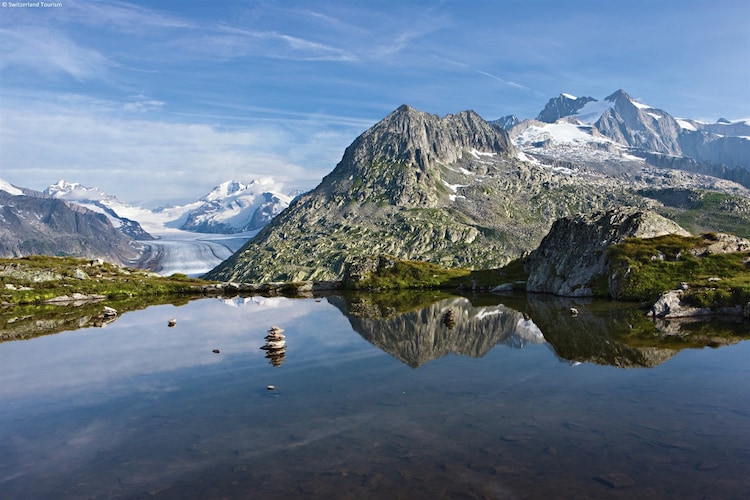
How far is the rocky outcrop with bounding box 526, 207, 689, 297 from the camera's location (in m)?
99.8

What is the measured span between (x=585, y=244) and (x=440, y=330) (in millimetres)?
61945

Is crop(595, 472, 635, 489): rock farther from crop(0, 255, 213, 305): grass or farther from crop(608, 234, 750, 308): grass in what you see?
crop(0, 255, 213, 305): grass

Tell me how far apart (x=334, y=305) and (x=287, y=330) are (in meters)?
32.7

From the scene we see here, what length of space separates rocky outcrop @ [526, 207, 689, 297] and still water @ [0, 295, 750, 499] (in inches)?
1755

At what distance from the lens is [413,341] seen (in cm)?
5394

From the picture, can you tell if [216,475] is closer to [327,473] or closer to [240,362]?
[327,473]

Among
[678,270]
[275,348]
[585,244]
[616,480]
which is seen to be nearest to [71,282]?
[275,348]

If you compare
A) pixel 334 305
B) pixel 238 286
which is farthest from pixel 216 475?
pixel 238 286

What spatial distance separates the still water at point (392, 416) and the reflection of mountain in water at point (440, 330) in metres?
0.51

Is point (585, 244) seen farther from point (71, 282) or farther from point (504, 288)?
point (71, 282)

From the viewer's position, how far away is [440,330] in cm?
5975

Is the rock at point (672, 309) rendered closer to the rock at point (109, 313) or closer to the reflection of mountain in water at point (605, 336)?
the reflection of mountain in water at point (605, 336)

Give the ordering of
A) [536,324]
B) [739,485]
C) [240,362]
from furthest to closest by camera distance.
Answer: [536,324]
[240,362]
[739,485]

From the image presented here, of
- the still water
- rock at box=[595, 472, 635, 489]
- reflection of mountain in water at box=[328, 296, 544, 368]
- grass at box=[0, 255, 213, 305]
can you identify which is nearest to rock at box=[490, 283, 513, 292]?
reflection of mountain in water at box=[328, 296, 544, 368]
